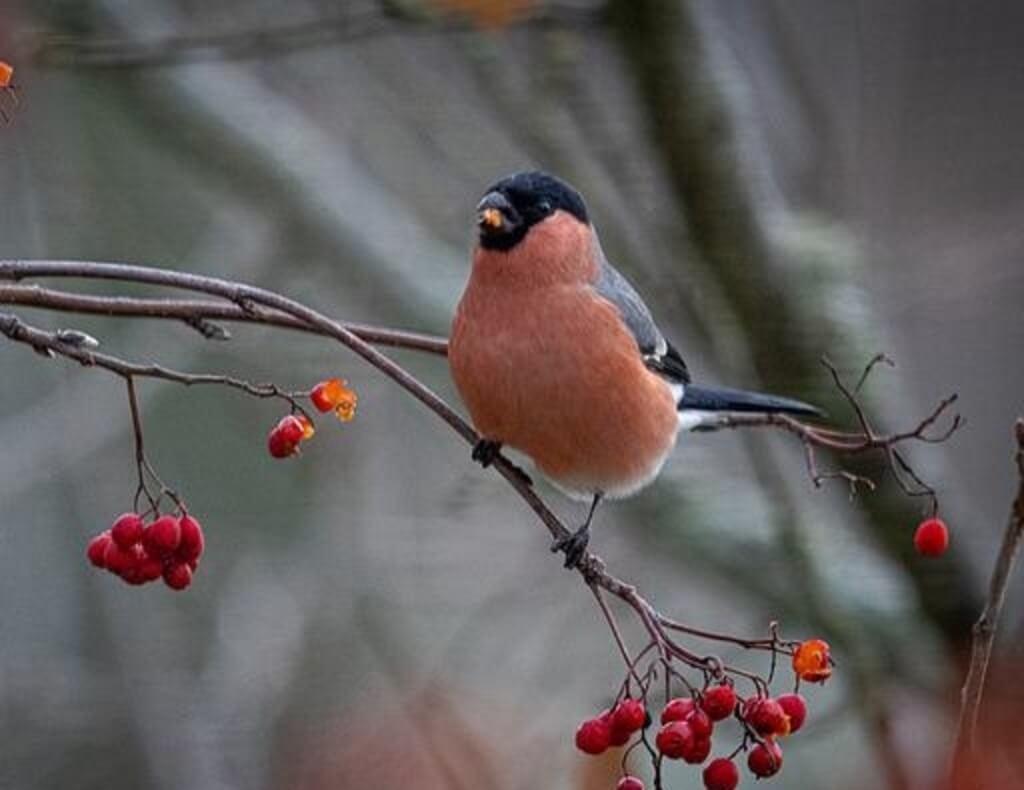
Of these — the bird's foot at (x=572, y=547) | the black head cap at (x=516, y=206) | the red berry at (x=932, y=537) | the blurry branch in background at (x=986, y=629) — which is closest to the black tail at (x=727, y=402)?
the black head cap at (x=516, y=206)

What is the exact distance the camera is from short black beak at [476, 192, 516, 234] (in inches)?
101

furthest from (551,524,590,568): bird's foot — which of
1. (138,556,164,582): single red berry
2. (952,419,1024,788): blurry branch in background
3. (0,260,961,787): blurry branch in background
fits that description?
(952,419,1024,788): blurry branch in background

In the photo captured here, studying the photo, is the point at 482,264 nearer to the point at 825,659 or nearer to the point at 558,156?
the point at 825,659

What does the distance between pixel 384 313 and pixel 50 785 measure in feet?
4.65

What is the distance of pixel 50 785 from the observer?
4.48 m

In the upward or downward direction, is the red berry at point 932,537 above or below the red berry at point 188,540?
above

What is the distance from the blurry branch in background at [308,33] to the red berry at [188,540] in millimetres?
1759

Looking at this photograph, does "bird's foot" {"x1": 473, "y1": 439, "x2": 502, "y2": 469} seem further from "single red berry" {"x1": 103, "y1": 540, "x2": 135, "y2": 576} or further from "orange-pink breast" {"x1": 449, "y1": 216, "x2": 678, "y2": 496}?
"single red berry" {"x1": 103, "y1": 540, "x2": 135, "y2": 576}

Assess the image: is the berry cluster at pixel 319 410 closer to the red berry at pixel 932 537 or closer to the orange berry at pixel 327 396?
the orange berry at pixel 327 396

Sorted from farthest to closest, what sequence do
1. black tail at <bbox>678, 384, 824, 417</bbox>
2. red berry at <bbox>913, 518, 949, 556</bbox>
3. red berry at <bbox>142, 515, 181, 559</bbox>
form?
black tail at <bbox>678, 384, 824, 417</bbox> < red berry at <bbox>913, 518, 949, 556</bbox> < red berry at <bbox>142, 515, 181, 559</bbox>

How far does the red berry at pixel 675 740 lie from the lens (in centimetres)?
178

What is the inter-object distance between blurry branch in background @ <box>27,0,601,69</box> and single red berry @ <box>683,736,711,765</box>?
1.94m

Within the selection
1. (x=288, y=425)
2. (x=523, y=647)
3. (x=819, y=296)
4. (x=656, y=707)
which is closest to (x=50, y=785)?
(x=523, y=647)

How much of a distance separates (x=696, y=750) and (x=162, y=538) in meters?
0.58
